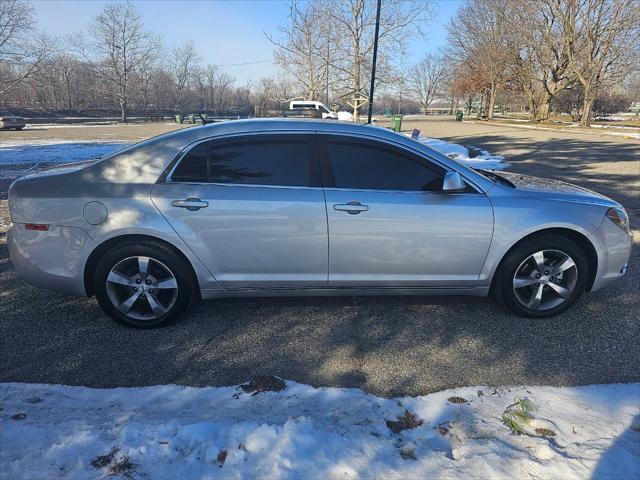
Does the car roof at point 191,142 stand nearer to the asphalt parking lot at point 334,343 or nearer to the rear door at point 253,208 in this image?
the rear door at point 253,208

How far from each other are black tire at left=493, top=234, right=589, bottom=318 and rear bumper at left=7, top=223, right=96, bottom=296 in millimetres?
3254

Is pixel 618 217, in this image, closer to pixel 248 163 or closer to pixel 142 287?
pixel 248 163

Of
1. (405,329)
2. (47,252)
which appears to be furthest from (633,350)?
(47,252)

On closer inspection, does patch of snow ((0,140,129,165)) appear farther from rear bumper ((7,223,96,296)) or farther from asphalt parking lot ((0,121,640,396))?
asphalt parking lot ((0,121,640,396))

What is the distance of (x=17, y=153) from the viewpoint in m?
16.2

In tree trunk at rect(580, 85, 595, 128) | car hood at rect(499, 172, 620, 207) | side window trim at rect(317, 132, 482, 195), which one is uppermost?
tree trunk at rect(580, 85, 595, 128)

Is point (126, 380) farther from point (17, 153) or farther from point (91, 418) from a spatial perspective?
point (17, 153)

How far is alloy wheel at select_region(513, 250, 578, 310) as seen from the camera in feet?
11.8

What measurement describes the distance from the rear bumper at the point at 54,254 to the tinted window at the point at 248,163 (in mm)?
864

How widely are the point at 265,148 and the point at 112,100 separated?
71444 mm

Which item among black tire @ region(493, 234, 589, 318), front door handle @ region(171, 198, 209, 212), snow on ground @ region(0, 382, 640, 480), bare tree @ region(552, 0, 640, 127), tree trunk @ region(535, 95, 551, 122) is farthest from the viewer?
tree trunk @ region(535, 95, 551, 122)

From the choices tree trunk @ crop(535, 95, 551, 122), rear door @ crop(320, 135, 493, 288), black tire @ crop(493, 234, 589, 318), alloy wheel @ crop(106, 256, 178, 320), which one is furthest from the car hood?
tree trunk @ crop(535, 95, 551, 122)

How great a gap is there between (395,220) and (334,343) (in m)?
1.05

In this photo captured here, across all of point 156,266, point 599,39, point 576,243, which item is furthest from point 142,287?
point 599,39
